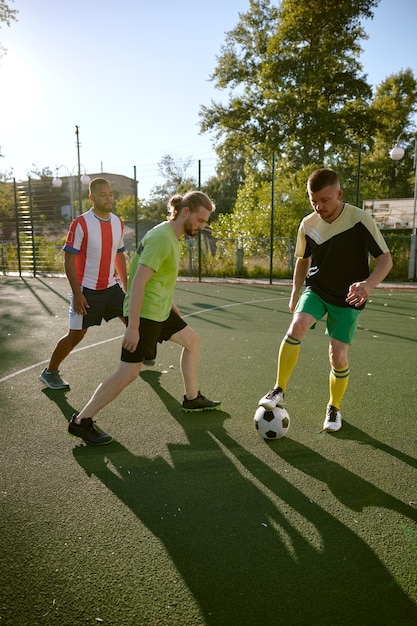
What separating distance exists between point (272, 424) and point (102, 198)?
259 centimetres

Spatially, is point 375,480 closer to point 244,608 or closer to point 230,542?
point 230,542

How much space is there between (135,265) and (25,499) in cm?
150

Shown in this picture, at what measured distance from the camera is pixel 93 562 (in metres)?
2.10

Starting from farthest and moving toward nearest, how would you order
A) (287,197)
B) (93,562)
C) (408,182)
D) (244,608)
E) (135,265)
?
(408,182) < (287,197) < (135,265) < (93,562) < (244,608)

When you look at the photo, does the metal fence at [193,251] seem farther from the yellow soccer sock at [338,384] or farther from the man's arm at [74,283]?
the yellow soccer sock at [338,384]

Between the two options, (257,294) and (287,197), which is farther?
(287,197)

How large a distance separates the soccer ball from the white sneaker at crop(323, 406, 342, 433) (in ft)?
1.20

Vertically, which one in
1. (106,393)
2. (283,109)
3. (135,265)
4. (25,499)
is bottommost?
(25,499)

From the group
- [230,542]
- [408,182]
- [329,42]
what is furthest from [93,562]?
[408,182]

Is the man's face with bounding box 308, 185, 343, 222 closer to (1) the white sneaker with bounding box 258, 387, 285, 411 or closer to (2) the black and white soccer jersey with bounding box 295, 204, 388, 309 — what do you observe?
(2) the black and white soccer jersey with bounding box 295, 204, 388, 309

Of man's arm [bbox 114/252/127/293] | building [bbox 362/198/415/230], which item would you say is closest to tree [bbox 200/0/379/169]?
Answer: building [bbox 362/198/415/230]

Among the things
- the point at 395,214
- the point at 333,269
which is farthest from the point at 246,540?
the point at 395,214

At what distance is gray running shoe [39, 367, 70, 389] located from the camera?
4672mm

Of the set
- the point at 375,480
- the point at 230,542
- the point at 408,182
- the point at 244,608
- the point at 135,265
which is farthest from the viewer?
the point at 408,182
